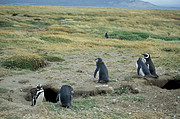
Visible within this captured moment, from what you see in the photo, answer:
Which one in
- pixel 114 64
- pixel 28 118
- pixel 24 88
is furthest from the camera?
pixel 114 64

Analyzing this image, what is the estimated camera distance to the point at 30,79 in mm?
10336

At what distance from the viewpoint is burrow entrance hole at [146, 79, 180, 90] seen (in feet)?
33.1

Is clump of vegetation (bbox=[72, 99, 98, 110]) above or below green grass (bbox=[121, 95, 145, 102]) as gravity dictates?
above

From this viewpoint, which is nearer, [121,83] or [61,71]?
[121,83]

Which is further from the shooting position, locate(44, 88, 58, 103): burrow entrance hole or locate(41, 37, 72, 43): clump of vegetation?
locate(41, 37, 72, 43): clump of vegetation

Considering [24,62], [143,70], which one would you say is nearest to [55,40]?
[24,62]

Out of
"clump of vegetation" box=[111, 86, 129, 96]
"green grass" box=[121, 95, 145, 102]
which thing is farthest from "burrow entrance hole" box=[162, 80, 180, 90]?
"green grass" box=[121, 95, 145, 102]

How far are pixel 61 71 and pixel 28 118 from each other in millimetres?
6277

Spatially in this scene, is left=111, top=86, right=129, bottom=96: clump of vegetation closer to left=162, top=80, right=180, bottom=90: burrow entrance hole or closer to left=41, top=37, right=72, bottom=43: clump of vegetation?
left=162, top=80, right=180, bottom=90: burrow entrance hole

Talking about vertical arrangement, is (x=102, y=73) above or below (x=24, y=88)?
above

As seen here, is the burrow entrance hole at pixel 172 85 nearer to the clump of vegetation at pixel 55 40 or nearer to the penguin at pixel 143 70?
the penguin at pixel 143 70

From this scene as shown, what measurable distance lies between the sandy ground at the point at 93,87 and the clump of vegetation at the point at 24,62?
759 millimetres

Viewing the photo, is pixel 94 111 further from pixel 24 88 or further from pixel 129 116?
pixel 24 88

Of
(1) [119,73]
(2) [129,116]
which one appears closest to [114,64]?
(1) [119,73]
